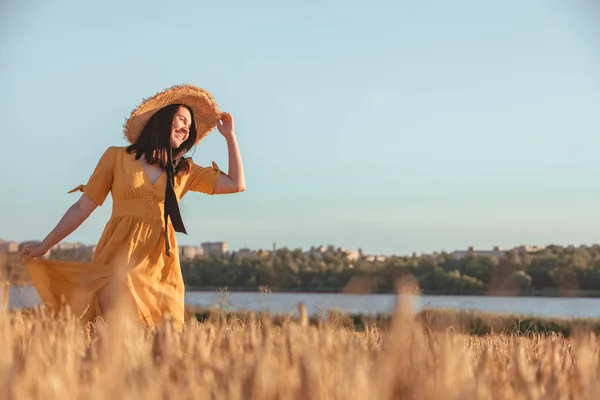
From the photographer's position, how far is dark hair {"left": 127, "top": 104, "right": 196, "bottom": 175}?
233 inches

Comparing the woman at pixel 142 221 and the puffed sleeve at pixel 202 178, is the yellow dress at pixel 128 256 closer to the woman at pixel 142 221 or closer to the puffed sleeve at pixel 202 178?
the woman at pixel 142 221

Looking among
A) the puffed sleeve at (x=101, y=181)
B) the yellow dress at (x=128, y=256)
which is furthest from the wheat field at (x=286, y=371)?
the puffed sleeve at (x=101, y=181)

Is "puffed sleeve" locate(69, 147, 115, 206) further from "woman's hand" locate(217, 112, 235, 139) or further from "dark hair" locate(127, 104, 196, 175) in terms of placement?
"woman's hand" locate(217, 112, 235, 139)

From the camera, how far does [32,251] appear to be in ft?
18.5

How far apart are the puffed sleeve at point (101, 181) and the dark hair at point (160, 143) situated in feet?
0.54

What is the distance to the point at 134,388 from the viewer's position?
1616 mm

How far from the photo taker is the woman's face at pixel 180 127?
19.8 feet

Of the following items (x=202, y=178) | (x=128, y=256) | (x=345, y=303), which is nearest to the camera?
(x=345, y=303)

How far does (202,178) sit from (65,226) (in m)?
1.04

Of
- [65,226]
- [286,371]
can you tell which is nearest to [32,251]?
[65,226]

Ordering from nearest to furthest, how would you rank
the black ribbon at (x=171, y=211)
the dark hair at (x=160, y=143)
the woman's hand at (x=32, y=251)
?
the woman's hand at (x=32, y=251)
the black ribbon at (x=171, y=211)
the dark hair at (x=160, y=143)

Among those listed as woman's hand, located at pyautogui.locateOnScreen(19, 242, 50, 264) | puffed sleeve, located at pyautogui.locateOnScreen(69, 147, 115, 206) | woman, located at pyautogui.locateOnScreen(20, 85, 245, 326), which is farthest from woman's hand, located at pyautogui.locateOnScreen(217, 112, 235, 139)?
woman's hand, located at pyautogui.locateOnScreen(19, 242, 50, 264)

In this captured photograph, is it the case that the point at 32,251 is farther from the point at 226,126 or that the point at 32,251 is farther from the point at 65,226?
the point at 226,126

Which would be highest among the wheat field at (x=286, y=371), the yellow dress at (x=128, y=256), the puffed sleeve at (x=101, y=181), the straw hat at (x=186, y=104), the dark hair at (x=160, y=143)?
the straw hat at (x=186, y=104)
